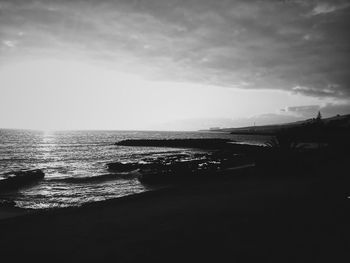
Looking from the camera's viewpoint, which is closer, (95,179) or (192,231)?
(192,231)

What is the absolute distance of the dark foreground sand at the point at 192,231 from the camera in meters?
5.73

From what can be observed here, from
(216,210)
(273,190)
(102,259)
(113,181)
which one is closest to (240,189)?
(273,190)

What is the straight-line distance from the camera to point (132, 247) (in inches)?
245

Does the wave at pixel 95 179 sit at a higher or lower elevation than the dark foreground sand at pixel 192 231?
lower

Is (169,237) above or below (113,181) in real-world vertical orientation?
above

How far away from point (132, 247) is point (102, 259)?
0.80 m

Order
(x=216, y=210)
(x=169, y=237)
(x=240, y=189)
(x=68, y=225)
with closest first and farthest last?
(x=169, y=237) → (x=68, y=225) → (x=216, y=210) → (x=240, y=189)

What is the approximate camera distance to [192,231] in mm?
7258

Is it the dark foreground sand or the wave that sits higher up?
the dark foreground sand

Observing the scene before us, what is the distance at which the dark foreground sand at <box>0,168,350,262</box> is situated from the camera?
5.73 meters

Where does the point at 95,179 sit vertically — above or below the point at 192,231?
below

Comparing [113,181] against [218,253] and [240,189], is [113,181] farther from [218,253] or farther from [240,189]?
[218,253]

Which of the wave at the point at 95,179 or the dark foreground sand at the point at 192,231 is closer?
the dark foreground sand at the point at 192,231

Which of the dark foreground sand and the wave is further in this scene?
the wave
